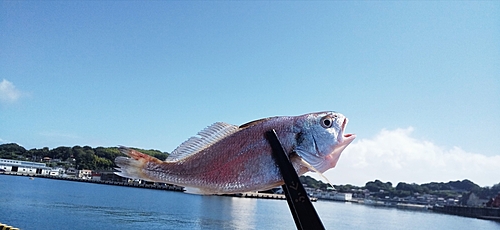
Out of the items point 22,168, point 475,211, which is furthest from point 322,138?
point 22,168

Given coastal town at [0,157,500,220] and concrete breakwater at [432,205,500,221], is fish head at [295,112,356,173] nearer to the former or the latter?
coastal town at [0,157,500,220]

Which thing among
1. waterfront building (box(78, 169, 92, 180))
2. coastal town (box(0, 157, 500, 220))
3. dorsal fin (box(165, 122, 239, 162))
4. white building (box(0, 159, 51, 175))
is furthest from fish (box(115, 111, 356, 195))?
white building (box(0, 159, 51, 175))

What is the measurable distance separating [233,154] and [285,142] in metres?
0.26

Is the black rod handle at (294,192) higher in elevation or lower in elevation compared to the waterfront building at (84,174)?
higher

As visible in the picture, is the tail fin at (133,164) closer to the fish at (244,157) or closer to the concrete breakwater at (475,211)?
the fish at (244,157)

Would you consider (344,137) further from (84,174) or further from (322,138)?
(84,174)

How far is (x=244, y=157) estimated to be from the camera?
1.86 metres

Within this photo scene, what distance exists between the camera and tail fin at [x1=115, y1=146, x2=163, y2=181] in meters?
1.79

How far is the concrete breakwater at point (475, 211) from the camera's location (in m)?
89.0

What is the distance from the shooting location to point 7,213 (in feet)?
127

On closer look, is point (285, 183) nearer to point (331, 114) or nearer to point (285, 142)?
point (285, 142)

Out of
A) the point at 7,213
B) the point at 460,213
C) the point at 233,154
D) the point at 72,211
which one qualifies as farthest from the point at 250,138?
the point at 460,213

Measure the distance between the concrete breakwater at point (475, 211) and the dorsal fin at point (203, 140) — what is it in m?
105

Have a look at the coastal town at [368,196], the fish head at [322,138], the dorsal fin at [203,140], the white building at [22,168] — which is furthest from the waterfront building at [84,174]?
the fish head at [322,138]
